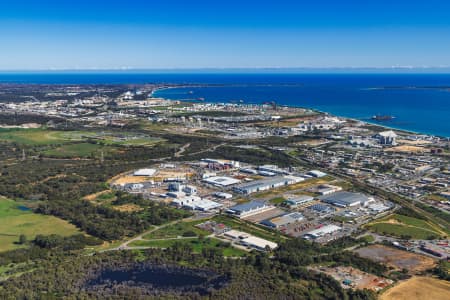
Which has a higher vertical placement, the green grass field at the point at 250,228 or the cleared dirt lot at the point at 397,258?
the green grass field at the point at 250,228

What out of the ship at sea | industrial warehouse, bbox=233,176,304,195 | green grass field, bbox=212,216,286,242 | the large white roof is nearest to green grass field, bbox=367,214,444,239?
green grass field, bbox=212,216,286,242

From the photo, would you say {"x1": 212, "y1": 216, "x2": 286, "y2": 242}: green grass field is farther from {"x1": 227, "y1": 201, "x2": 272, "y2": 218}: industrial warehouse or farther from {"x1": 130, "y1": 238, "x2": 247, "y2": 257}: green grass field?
{"x1": 130, "y1": 238, "x2": 247, "y2": 257}: green grass field

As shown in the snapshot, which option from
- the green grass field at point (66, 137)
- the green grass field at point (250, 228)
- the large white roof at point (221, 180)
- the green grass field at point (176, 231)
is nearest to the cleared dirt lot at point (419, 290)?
the green grass field at point (250, 228)

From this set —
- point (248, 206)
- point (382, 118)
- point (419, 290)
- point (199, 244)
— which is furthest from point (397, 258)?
point (382, 118)

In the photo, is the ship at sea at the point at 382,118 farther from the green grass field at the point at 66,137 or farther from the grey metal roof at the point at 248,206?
the grey metal roof at the point at 248,206

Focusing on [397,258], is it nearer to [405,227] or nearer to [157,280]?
[405,227]

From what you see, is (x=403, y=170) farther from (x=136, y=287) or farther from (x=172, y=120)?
(x=172, y=120)
